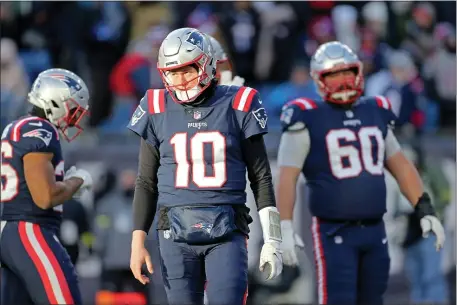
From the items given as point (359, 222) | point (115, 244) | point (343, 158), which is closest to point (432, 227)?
point (359, 222)

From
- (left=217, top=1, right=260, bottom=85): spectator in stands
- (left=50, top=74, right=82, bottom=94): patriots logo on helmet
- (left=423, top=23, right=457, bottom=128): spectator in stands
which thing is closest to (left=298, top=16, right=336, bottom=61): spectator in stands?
(left=217, top=1, right=260, bottom=85): spectator in stands

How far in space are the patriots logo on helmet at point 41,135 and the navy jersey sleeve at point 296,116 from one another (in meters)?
1.46

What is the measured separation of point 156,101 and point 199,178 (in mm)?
475

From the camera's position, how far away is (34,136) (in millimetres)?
6551

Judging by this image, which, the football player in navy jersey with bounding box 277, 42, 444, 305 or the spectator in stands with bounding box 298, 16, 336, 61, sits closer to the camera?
the football player in navy jersey with bounding box 277, 42, 444, 305

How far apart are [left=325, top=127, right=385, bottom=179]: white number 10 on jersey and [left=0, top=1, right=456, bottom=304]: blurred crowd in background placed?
106 inches

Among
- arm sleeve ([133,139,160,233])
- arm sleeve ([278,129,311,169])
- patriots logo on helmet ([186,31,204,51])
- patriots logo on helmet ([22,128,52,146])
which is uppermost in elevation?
patriots logo on helmet ([186,31,204,51])

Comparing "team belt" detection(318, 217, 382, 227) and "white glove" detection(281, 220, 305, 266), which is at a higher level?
"team belt" detection(318, 217, 382, 227)

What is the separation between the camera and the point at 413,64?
1180cm

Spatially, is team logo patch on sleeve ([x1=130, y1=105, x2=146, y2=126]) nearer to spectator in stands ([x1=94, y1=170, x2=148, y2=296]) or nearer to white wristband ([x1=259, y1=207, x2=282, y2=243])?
white wristband ([x1=259, y1=207, x2=282, y2=243])

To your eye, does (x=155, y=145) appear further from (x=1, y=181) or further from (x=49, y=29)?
(x=49, y=29)

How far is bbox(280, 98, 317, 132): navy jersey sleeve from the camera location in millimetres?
7035

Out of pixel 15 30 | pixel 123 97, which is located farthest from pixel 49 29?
pixel 123 97

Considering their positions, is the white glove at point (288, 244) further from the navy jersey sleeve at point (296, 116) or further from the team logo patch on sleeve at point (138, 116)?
the team logo patch on sleeve at point (138, 116)
